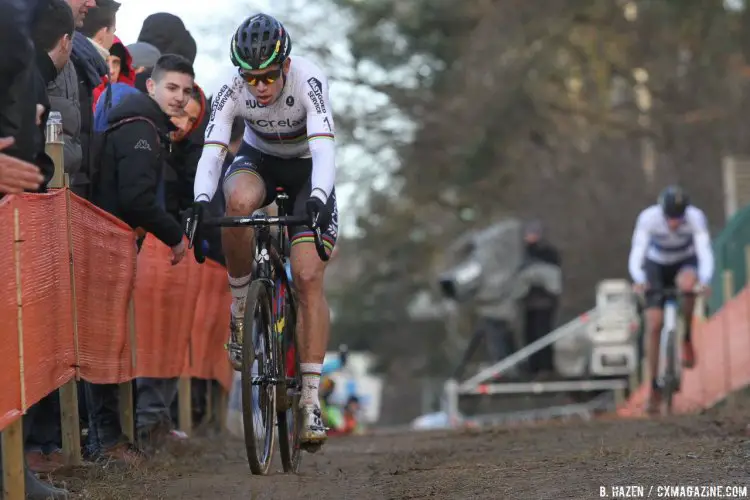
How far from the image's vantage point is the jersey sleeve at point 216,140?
8.61 meters

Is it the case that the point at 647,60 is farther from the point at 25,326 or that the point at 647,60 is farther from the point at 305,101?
the point at 25,326

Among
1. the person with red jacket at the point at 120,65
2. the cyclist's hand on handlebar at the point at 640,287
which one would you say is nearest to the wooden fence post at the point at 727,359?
the cyclist's hand on handlebar at the point at 640,287

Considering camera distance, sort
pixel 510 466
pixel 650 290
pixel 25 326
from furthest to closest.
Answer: pixel 650 290
pixel 510 466
pixel 25 326

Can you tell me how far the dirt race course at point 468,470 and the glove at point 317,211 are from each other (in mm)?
1265

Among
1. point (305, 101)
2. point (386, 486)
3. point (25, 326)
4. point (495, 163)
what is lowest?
point (386, 486)

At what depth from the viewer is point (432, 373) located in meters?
46.4

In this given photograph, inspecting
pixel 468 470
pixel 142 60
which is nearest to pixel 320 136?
pixel 468 470

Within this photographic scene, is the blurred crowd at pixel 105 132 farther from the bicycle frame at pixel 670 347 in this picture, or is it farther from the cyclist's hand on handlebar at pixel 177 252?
Result: the bicycle frame at pixel 670 347

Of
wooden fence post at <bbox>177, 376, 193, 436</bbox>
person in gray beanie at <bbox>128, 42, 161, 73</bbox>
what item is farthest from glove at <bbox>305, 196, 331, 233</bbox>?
wooden fence post at <bbox>177, 376, 193, 436</bbox>

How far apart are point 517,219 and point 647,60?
4.73m

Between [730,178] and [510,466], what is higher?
[730,178]

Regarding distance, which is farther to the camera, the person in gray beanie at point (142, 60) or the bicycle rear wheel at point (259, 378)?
the person in gray beanie at point (142, 60)

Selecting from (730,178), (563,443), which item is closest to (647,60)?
(730,178)

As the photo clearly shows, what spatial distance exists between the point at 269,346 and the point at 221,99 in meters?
1.41
